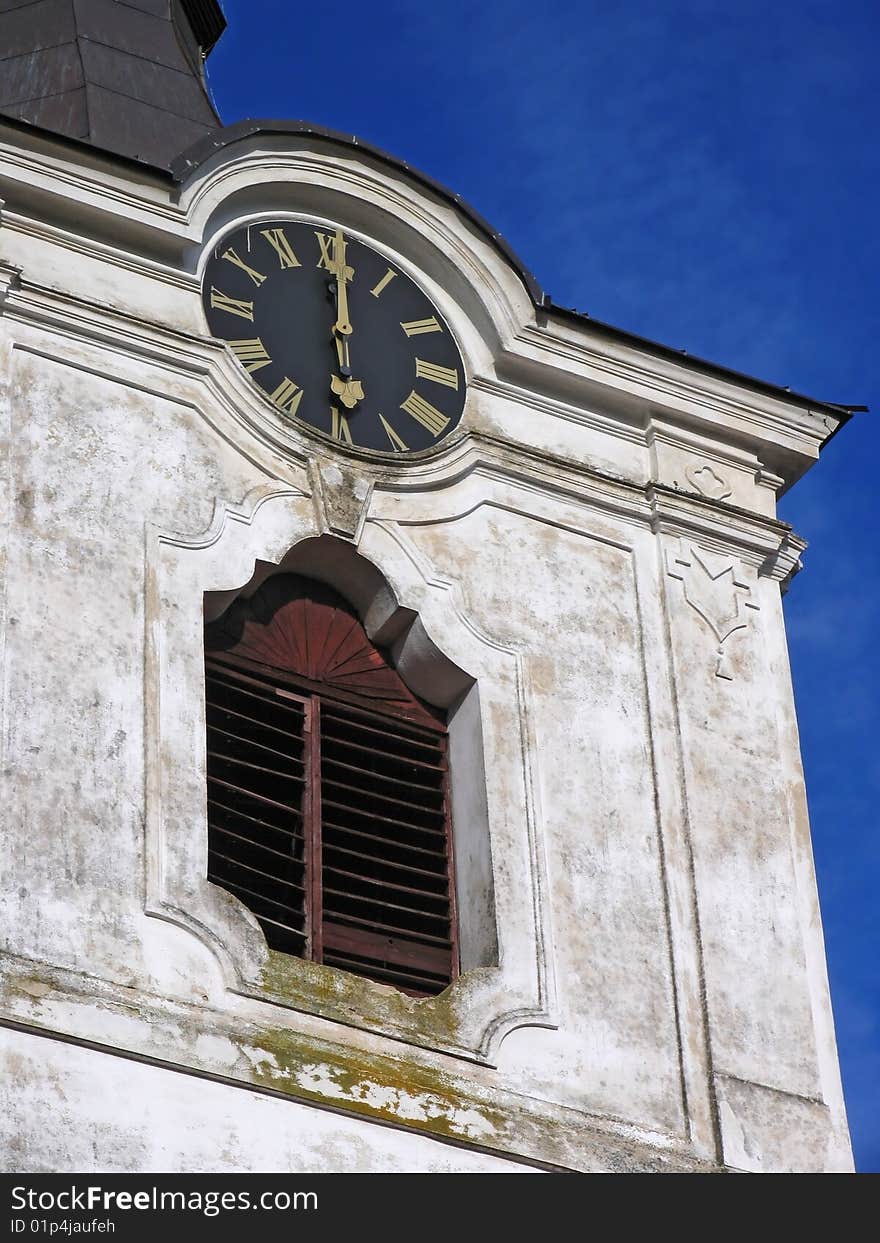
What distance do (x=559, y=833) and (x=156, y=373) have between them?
3.06 m

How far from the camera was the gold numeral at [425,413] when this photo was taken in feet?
71.8

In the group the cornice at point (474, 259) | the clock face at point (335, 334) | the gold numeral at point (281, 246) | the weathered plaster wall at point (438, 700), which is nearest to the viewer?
the weathered plaster wall at point (438, 700)

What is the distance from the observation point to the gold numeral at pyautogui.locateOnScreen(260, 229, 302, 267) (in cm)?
2197

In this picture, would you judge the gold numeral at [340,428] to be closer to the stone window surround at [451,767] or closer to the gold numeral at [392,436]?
the gold numeral at [392,436]

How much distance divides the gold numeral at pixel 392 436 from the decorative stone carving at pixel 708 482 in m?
1.79

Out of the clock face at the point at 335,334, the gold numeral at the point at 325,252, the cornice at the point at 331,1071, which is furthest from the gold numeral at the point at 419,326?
the cornice at the point at 331,1071

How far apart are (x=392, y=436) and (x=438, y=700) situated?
146cm

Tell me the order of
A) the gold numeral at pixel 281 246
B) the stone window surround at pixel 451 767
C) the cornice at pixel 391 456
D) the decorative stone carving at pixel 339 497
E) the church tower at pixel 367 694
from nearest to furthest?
the church tower at pixel 367 694, the stone window surround at pixel 451 767, the cornice at pixel 391 456, the decorative stone carving at pixel 339 497, the gold numeral at pixel 281 246

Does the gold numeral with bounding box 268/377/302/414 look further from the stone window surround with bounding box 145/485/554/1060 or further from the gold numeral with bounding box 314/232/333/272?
the gold numeral with bounding box 314/232/333/272

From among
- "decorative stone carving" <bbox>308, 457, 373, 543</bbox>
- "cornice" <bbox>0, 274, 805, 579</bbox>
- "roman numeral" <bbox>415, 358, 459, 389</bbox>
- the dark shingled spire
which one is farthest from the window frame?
the dark shingled spire

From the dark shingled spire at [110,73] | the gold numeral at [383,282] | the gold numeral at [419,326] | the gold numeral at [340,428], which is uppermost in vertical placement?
the dark shingled spire at [110,73]
